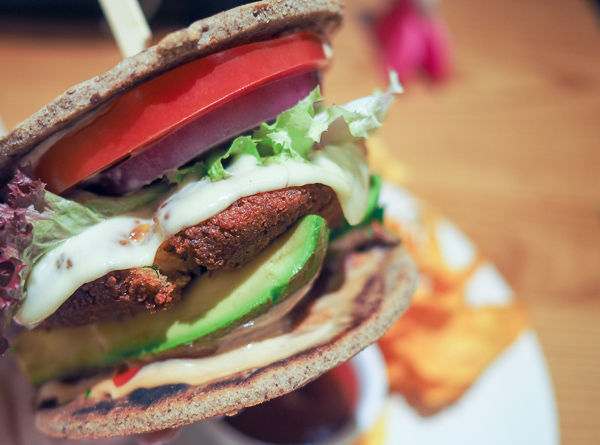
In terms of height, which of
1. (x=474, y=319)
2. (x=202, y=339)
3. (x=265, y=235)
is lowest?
(x=474, y=319)

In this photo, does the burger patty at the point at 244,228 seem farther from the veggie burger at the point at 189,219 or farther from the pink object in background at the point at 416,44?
the pink object in background at the point at 416,44

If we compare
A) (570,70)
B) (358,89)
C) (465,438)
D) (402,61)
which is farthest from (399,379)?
(570,70)

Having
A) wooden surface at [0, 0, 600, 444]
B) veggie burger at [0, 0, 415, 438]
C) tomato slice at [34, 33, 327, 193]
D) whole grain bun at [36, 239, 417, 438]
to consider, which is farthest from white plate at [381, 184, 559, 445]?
tomato slice at [34, 33, 327, 193]

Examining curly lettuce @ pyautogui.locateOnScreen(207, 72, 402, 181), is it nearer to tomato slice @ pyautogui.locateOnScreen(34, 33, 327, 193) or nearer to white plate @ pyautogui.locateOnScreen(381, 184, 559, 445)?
tomato slice @ pyautogui.locateOnScreen(34, 33, 327, 193)

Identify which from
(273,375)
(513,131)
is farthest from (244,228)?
(513,131)

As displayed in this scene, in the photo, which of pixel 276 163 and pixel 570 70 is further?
pixel 570 70

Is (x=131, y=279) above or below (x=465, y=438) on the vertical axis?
above

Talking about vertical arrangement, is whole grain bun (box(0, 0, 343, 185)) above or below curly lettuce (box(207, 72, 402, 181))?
above

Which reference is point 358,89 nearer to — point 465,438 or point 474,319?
point 474,319
